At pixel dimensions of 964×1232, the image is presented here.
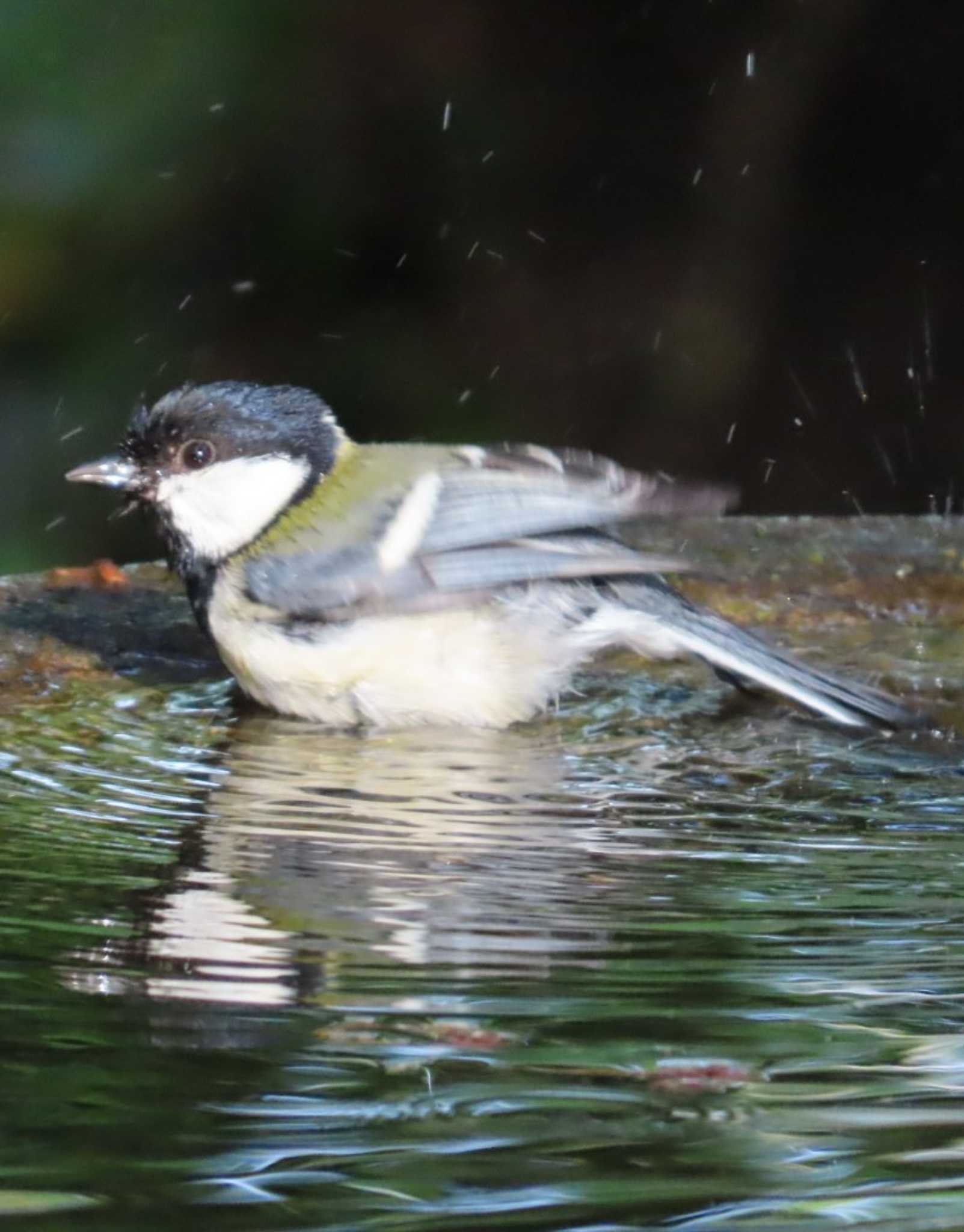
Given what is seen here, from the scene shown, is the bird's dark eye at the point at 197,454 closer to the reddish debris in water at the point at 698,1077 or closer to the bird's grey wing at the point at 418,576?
the bird's grey wing at the point at 418,576

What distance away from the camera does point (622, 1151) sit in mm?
948

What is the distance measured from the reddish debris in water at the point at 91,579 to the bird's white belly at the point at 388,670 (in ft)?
1.50

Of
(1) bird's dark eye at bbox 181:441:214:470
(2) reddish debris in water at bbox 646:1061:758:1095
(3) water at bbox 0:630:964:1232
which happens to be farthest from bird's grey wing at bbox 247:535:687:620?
(2) reddish debris in water at bbox 646:1061:758:1095

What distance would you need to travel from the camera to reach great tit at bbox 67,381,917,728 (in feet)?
7.80

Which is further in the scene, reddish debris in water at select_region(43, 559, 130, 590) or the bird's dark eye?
reddish debris in water at select_region(43, 559, 130, 590)

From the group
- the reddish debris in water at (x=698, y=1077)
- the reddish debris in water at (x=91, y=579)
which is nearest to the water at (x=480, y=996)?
the reddish debris in water at (x=698, y=1077)

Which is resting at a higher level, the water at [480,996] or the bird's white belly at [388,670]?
the water at [480,996]

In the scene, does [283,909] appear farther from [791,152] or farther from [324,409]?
[791,152]

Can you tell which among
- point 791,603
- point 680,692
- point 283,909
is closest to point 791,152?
point 791,603

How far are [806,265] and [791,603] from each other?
9.30ft

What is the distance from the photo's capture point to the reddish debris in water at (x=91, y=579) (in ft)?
9.24

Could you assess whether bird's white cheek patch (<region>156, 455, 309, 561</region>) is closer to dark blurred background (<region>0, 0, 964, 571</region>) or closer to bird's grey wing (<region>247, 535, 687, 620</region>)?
bird's grey wing (<region>247, 535, 687, 620</region>)

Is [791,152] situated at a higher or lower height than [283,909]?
higher

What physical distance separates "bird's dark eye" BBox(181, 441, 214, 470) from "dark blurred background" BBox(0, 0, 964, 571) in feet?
5.43
